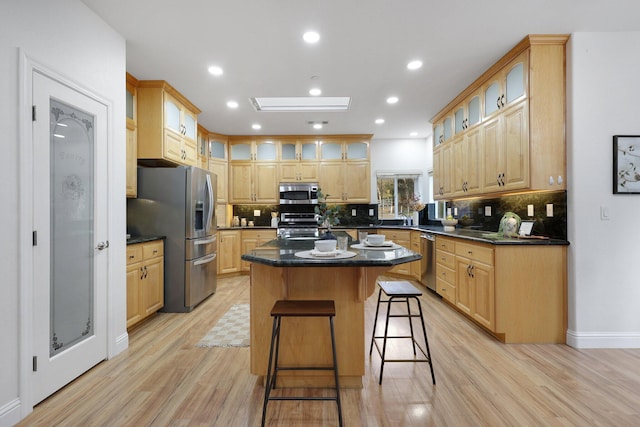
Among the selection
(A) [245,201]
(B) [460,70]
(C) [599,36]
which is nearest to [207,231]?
(A) [245,201]

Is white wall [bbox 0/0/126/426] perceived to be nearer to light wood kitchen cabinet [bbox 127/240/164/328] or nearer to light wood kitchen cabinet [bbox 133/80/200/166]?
light wood kitchen cabinet [bbox 127/240/164/328]

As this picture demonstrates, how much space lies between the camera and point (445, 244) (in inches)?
152

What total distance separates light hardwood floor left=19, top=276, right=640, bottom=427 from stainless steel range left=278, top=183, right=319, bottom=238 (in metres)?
3.38

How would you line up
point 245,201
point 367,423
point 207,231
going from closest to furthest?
point 367,423 < point 207,231 < point 245,201

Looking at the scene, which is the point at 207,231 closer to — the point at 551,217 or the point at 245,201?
the point at 245,201

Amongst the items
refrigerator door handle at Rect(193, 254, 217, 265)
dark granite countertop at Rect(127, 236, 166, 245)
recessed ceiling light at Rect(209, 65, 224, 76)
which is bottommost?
refrigerator door handle at Rect(193, 254, 217, 265)

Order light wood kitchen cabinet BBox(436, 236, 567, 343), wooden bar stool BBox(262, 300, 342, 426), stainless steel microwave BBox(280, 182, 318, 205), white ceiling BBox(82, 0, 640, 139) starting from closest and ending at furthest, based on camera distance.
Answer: wooden bar stool BBox(262, 300, 342, 426), white ceiling BBox(82, 0, 640, 139), light wood kitchen cabinet BBox(436, 236, 567, 343), stainless steel microwave BBox(280, 182, 318, 205)

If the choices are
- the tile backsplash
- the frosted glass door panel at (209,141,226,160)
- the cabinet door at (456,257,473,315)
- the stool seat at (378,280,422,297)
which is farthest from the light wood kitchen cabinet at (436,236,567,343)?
the frosted glass door panel at (209,141,226,160)

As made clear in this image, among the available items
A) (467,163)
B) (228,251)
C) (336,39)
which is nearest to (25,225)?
(336,39)

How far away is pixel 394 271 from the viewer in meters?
5.54

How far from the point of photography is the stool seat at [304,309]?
168 centimetres

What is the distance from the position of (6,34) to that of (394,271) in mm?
5321

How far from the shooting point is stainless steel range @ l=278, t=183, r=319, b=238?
589 centimetres

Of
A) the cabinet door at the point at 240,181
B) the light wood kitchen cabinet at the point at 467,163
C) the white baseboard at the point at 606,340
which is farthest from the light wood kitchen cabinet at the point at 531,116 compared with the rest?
the cabinet door at the point at 240,181
